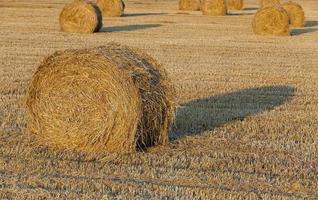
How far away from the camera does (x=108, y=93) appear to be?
785 cm

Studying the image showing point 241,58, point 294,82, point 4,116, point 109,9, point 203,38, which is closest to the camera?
point 4,116

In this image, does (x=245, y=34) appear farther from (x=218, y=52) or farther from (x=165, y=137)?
(x=165, y=137)

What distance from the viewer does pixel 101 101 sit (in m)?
7.93

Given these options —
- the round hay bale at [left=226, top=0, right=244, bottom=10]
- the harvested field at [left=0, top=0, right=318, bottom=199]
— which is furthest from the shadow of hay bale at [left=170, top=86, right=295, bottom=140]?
the round hay bale at [left=226, top=0, right=244, bottom=10]

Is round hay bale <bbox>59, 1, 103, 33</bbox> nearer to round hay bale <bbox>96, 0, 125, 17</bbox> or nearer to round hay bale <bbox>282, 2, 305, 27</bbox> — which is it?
round hay bale <bbox>96, 0, 125, 17</bbox>

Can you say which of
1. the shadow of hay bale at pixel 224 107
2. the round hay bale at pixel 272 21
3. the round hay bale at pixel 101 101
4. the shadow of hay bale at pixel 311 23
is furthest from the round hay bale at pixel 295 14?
the round hay bale at pixel 101 101

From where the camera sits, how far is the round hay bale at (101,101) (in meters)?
7.70

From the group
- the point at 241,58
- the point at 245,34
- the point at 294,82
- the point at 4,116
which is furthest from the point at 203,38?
the point at 4,116

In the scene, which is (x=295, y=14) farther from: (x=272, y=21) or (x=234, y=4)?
(x=234, y=4)

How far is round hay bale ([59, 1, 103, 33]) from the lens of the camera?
2344cm

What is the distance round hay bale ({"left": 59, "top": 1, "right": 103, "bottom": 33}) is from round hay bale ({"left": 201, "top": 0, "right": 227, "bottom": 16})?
11.7 metres

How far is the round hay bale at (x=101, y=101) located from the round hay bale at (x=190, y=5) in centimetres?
3026

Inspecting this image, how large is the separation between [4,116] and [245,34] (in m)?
16.6

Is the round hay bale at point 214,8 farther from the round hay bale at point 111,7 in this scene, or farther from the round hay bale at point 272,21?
the round hay bale at point 272,21
